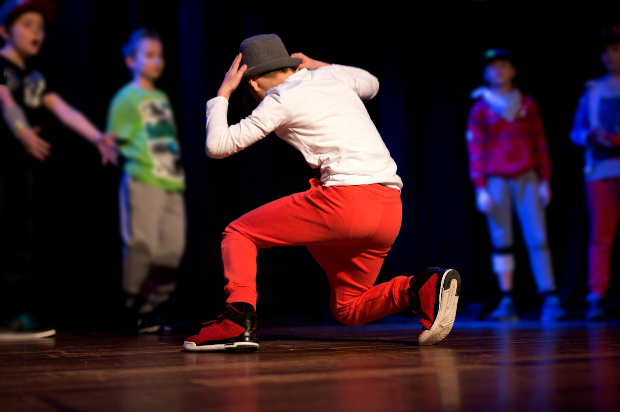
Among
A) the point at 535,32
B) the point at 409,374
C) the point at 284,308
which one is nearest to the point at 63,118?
the point at 284,308

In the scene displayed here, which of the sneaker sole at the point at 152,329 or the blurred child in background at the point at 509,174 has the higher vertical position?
the blurred child in background at the point at 509,174

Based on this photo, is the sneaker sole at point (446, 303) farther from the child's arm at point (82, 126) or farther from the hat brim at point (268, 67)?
the child's arm at point (82, 126)

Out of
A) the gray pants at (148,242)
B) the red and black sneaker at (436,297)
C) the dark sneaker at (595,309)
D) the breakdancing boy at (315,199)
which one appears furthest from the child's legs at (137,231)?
the dark sneaker at (595,309)

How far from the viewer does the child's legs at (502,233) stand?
12.4 ft

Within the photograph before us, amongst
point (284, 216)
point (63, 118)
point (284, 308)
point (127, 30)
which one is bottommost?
point (284, 308)

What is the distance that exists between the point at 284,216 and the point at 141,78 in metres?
1.54

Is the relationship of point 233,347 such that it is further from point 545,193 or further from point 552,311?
point 545,193

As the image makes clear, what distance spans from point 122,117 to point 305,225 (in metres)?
1.49

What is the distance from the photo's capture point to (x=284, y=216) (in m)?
1.92

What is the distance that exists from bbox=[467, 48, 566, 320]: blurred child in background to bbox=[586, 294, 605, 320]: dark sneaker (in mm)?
207

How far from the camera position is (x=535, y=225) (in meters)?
3.77

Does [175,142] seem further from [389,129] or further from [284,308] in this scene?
[389,129]

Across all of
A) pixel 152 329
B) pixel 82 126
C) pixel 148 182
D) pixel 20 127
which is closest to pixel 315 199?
pixel 152 329

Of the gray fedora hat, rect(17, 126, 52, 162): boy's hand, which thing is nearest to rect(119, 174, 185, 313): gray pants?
rect(17, 126, 52, 162): boy's hand
